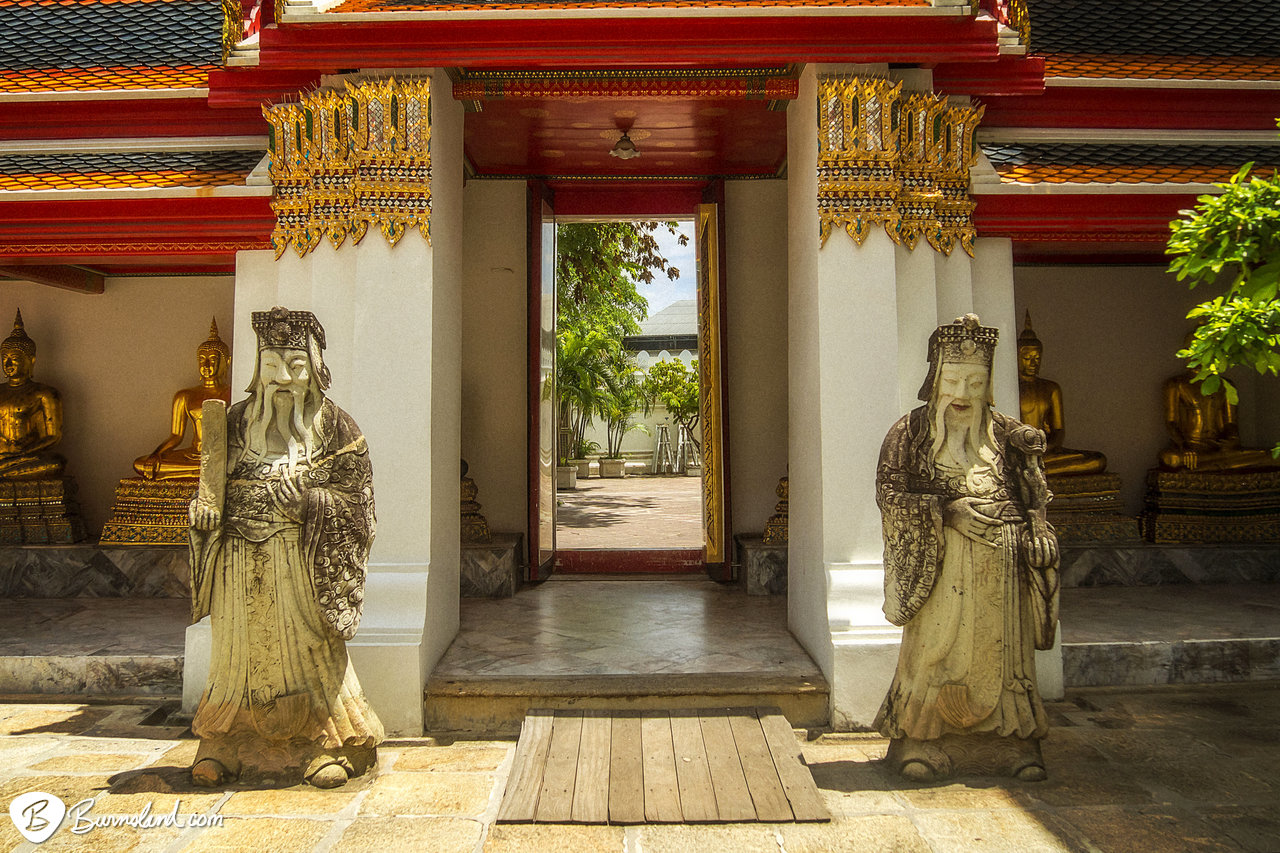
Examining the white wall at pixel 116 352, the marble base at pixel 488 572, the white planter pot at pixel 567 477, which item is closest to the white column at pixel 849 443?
the marble base at pixel 488 572

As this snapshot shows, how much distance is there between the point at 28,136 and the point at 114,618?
3.06m

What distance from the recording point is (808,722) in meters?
3.85

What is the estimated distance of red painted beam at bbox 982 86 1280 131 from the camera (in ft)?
16.0

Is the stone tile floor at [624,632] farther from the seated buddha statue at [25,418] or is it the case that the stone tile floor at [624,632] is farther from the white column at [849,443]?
the seated buddha statue at [25,418]

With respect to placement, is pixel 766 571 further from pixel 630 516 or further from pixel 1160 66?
pixel 630 516

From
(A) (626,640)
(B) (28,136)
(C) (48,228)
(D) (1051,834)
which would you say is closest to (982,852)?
(D) (1051,834)

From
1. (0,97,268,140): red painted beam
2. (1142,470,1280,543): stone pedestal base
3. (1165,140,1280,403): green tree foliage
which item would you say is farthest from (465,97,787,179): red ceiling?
(1142,470,1280,543): stone pedestal base

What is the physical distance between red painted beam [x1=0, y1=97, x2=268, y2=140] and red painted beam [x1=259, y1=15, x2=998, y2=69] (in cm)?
115

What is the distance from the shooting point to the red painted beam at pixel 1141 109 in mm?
4883

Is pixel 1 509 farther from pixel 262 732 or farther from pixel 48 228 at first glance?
pixel 262 732

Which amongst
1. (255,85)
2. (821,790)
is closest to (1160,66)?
(821,790)

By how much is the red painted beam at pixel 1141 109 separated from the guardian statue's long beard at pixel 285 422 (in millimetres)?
4085

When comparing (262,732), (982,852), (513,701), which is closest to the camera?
(982,852)

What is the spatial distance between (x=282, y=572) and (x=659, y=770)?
5.41ft
